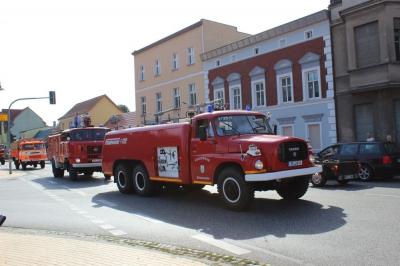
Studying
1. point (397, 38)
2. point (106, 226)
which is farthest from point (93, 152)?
point (397, 38)

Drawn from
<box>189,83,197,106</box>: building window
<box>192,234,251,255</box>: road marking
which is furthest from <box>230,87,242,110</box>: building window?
<box>192,234,251,255</box>: road marking

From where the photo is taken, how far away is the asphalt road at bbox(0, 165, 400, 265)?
6898mm

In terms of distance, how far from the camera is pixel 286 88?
96.1 ft

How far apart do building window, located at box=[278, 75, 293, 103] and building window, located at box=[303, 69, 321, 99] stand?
1.23 meters

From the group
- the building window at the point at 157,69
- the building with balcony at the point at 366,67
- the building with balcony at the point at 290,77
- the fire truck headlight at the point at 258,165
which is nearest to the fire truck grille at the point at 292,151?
the fire truck headlight at the point at 258,165

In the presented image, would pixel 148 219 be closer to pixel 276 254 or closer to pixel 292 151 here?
pixel 292 151

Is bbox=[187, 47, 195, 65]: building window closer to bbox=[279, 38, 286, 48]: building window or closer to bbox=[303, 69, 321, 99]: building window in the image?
bbox=[279, 38, 286, 48]: building window

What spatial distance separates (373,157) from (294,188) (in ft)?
22.3

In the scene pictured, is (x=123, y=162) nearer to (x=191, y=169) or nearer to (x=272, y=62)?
(x=191, y=169)

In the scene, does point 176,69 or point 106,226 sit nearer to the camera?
point 106,226

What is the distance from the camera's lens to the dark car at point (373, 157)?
17.0 m

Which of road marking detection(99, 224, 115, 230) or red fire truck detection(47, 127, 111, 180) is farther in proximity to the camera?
red fire truck detection(47, 127, 111, 180)

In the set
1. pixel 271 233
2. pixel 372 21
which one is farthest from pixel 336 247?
pixel 372 21

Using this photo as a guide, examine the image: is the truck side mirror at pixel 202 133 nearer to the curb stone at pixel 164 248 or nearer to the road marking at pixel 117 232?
the road marking at pixel 117 232
